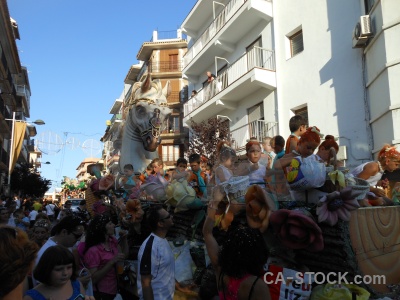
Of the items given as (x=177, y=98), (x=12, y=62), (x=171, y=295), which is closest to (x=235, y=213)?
(x=171, y=295)

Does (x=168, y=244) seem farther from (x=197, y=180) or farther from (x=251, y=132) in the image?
(x=251, y=132)

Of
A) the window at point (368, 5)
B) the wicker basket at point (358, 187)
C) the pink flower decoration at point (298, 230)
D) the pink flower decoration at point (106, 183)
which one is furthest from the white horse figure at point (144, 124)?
the window at point (368, 5)

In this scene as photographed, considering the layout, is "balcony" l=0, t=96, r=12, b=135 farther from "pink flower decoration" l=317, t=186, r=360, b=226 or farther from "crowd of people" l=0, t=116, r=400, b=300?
"pink flower decoration" l=317, t=186, r=360, b=226

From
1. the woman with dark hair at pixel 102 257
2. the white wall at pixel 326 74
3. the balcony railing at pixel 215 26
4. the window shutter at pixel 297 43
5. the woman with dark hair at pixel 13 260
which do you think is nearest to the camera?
the woman with dark hair at pixel 13 260

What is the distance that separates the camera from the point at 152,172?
6.11 metres

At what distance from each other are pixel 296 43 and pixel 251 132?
3.87 meters

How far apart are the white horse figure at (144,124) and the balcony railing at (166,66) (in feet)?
99.3

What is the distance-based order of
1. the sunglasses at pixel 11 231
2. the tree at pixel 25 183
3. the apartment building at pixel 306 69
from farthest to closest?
the tree at pixel 25 183 < the apartment building at pixel 306 69 < the sunglasses at pixel 11 231

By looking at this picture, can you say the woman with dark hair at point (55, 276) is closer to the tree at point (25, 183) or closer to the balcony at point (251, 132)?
the balcony at point (251, 132)

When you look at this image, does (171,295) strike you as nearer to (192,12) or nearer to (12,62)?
(192,12)

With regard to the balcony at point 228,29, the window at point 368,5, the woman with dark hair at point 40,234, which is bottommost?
the woman with dark hair at point 40,234

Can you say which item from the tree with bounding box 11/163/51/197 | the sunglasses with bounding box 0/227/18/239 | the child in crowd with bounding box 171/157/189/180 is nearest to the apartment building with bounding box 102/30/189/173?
the tree with bounding box 11/163/51/197

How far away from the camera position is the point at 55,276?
2479 millimetres

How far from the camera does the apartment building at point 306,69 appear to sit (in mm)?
9195
